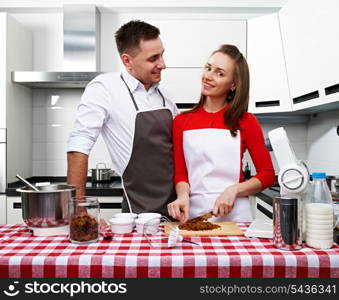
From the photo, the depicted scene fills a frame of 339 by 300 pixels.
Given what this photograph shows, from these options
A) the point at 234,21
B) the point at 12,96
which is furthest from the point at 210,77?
the point at 12,96

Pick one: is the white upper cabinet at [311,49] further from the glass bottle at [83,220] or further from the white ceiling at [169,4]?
the glass bottle at [83,220]

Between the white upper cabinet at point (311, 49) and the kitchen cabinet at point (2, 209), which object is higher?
the white upper cabinet at point (311, 49)

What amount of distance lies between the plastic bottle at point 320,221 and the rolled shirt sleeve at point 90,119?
2.86 ft

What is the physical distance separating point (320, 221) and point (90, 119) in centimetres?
96

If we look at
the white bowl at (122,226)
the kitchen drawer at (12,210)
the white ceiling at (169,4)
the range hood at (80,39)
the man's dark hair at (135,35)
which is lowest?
the kitchen drawer at (12,210)

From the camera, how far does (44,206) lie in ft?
3.93

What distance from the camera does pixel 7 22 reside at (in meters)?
2.80

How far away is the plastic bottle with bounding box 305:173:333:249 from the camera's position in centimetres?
111

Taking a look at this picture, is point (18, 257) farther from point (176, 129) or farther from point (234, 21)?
point (234, 21)

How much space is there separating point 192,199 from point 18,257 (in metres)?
0.82

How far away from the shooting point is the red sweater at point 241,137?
159 cm

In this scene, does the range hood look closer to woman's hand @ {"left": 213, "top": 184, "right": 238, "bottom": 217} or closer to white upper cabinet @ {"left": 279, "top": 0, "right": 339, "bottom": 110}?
white upper cabinet @ {"left": 279, "top": 0, "right": 339, "bottom": 110}

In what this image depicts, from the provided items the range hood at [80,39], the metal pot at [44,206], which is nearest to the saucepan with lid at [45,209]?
the metal pot at [44,206]

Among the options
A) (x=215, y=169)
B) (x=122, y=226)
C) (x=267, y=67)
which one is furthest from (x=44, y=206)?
(x=267, y=67)
